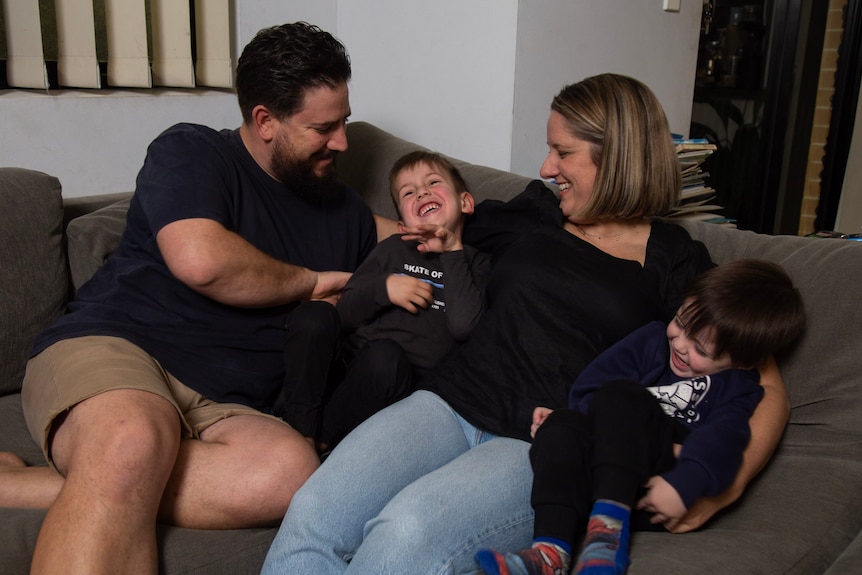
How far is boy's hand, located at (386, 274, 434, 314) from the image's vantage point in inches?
67.4

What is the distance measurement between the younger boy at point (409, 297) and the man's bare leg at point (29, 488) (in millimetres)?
529

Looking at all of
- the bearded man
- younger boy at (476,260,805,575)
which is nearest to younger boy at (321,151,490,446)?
the bearded man

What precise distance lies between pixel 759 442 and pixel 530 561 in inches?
19.4

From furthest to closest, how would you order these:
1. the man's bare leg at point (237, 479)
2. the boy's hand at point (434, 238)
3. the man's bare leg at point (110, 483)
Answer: the boy's hand at point (434, 238) → the man's bare leg at point (237, 479) → the man's bare leg at point (110, 483)

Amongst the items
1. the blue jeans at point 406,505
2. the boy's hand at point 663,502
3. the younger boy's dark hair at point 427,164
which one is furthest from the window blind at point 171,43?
the boy's hand at point 663,502

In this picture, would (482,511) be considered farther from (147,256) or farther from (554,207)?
(147,256)

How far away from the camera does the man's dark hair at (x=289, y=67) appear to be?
5.84ft

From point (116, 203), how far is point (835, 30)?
160 inches

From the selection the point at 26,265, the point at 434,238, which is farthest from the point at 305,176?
the point at 26,265

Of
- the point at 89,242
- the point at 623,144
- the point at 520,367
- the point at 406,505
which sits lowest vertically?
the point at 406,505

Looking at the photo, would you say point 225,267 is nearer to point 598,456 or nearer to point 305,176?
point 305,176

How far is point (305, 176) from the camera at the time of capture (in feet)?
6.07

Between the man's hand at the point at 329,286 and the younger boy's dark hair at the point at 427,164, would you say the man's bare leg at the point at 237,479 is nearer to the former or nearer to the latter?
the man's hand at the point at 329,286

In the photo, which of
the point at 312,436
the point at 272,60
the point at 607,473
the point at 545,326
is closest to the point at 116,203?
the point at 272,60
